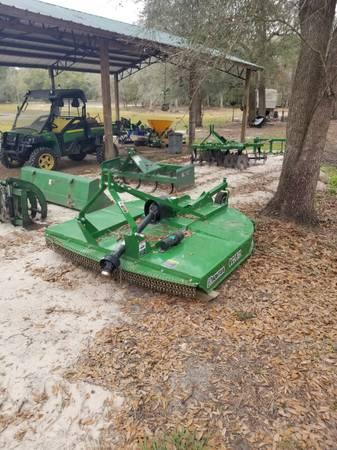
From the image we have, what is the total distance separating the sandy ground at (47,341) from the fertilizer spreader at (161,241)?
0.99 ft

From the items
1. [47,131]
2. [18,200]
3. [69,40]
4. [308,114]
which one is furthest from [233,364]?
[69,40]

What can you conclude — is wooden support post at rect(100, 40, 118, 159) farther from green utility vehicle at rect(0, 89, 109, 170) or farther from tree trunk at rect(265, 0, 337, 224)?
tree trunk at rect(265, 0, 337, 224)

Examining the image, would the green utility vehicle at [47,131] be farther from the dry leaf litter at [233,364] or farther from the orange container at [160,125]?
the dry leaf litter at [233,364]

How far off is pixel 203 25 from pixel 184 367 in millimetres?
3862

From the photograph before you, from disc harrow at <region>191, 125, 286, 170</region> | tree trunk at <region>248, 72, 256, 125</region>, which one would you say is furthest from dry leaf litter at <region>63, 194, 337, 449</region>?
tree trunk at <region>248, 72, 256, 125</region>

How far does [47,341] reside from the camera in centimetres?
311

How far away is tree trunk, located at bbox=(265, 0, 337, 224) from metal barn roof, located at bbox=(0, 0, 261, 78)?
1.15m

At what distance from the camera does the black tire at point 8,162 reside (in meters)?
9.56

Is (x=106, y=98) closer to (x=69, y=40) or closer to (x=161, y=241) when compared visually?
(x=69, y=40)

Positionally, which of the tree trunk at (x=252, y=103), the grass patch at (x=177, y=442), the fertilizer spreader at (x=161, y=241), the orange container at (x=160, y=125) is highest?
the tree trunk at (x=252, y=103)

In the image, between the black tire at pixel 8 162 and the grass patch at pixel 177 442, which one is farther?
the black tire at pixel 8 162

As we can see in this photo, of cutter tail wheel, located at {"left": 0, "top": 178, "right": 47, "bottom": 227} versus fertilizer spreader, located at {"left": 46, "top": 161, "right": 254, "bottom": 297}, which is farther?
cutter tail wheel, located at {"left": 0, "top": 178, "right": 47, "bottom": 227}

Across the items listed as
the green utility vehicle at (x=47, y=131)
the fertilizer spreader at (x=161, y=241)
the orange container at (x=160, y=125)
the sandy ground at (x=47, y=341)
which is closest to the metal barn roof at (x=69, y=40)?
the green utility vehicle at (x=47, y=131)

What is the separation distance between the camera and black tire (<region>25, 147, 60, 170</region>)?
9023mm
